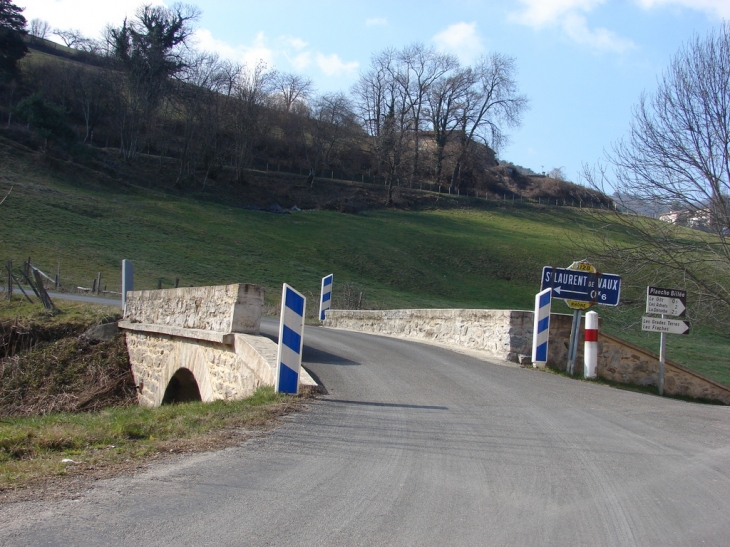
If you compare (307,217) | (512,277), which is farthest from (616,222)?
(307,217)

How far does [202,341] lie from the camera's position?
425 inches

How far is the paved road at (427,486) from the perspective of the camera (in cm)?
350

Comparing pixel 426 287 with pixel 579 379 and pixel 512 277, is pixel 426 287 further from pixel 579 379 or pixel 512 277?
pixel 579 379

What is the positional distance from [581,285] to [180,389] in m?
7.81

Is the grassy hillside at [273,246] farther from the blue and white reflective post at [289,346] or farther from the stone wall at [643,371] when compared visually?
the blue and white reflective post at [289,346]

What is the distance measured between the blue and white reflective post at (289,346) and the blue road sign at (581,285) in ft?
17.9

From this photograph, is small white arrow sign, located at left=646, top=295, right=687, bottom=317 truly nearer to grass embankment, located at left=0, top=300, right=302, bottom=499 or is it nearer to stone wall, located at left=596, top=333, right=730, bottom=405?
stone wall, located at left=596, top=333, right=730, bottom=405

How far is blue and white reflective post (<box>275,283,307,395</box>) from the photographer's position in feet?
23.7

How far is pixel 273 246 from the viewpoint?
45.9 metres

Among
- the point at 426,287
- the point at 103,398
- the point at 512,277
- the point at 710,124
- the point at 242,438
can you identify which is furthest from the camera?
the point at 512,277

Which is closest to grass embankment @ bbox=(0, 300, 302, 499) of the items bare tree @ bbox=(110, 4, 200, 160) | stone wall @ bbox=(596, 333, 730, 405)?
stone wall @ bbox=(596, 333, 730, 405)

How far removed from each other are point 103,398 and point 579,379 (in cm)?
998

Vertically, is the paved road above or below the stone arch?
above

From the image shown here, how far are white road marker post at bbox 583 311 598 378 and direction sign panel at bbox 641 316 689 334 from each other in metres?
1.17
